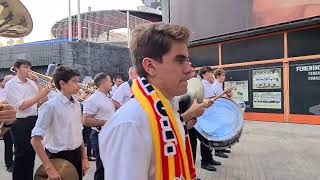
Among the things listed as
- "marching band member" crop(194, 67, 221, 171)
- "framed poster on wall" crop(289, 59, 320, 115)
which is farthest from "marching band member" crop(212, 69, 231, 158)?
"framed poster on wall" crop(289, 59, 320, 115)

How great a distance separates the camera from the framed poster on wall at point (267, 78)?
43.2ft

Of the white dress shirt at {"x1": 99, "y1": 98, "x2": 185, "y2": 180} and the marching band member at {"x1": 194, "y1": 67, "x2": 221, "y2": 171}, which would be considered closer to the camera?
A: the white dress shirt at {"x1": 99, "y1": 98, "x2": 185, "y2": 180}

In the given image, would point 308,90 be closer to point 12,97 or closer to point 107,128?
point 12,97

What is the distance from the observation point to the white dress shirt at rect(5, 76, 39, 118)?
5.05 metres

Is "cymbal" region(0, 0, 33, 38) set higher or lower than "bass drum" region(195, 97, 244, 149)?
higher

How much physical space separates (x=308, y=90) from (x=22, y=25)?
10722 millimetres

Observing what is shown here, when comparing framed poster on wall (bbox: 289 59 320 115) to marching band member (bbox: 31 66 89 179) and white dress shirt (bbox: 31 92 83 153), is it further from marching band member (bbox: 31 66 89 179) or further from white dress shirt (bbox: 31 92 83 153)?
white dress shirt (bbox: 31 92 83 153)

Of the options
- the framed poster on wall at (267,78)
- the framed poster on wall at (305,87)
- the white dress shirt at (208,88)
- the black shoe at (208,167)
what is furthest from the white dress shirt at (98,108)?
the framed poster on wall at (267,78)

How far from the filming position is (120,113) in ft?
4.81

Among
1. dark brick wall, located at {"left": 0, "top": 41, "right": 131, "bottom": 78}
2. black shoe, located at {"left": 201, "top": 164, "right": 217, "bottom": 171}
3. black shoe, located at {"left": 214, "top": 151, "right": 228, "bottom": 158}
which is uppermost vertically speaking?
dark brick wall, located at {"left": 0, "top": 41, "right": 131, "bottom": 78}

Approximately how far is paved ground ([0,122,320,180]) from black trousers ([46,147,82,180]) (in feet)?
7.92

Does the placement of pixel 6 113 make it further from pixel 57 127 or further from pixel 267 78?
pixel 267 78

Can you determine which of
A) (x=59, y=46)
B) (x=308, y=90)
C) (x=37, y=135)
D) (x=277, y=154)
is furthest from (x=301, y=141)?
(x=59, y=46)

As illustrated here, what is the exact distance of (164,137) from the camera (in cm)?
143
